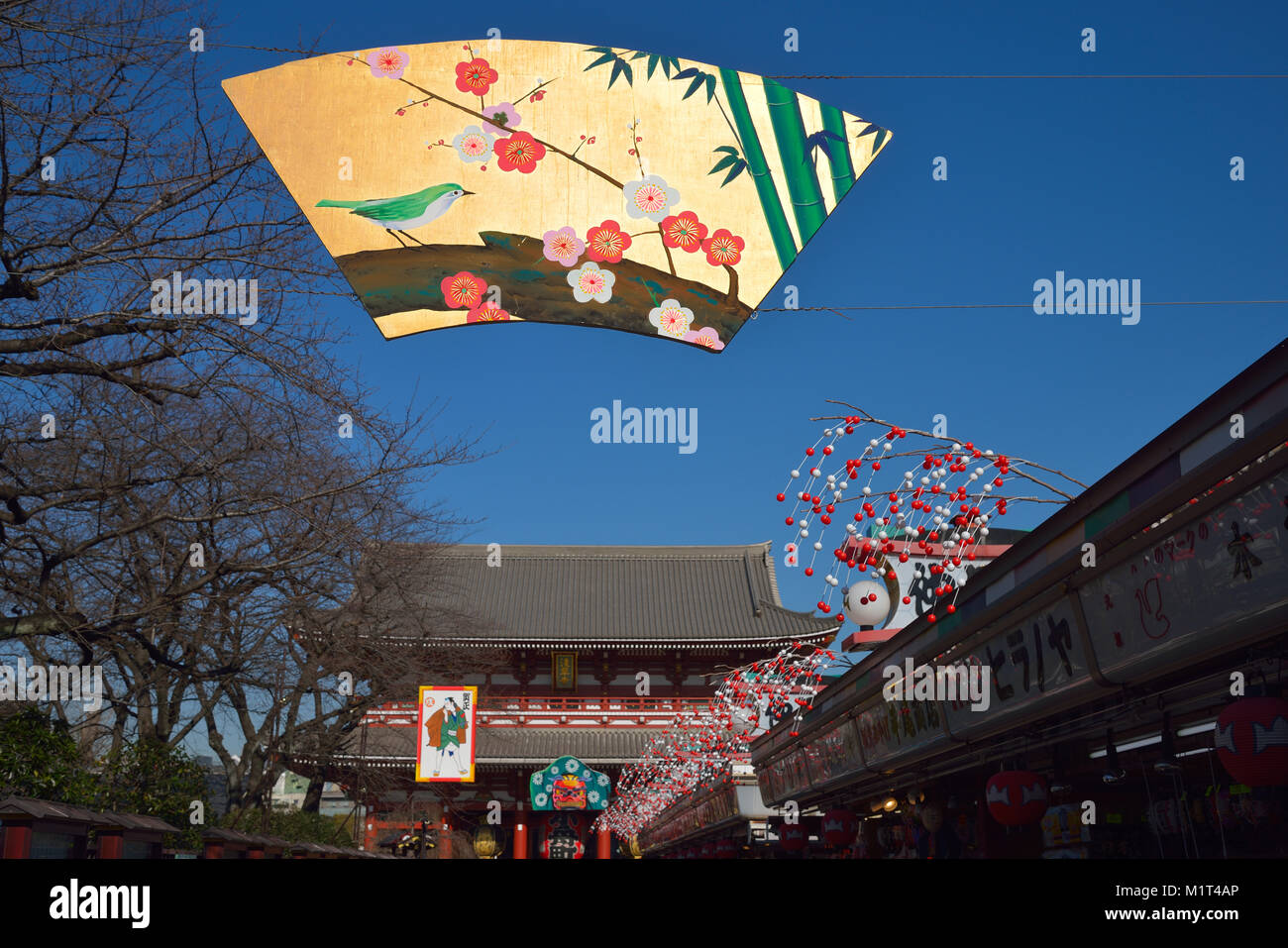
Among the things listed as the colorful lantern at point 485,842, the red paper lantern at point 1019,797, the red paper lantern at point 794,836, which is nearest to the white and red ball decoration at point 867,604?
the red paper lantern at point 1019,797

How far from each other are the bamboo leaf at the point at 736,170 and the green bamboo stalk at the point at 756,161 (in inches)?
0.7

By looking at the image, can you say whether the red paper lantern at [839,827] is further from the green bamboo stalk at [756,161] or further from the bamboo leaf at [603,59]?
the bamboo leaf at [603,59]

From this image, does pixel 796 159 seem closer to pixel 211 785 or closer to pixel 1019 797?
pixel 1019 797

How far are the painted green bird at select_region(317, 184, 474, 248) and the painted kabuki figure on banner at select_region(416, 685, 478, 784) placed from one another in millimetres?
17057

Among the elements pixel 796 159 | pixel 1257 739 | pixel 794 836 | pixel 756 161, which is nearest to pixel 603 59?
pixel 756 161

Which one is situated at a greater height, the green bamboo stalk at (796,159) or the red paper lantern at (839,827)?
the green bamboo stalk at (796,159)

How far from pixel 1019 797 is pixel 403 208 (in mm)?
5382

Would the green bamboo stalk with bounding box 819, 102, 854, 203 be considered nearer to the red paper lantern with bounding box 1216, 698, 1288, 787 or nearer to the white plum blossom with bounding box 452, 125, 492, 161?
the white plum blossom with bounding box 452, 125, 492, 161

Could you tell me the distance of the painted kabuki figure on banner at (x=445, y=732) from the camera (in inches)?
790

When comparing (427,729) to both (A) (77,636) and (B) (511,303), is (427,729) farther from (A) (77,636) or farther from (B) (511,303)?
(B) (511,303)

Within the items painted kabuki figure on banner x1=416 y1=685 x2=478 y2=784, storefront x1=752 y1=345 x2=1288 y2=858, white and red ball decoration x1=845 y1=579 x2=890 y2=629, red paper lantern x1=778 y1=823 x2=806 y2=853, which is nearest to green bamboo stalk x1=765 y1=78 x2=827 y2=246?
storefront x1=752 y1=345 x2=1288 y2=858

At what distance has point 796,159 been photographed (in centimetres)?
391

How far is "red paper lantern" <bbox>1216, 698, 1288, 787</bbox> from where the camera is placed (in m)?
4.03
